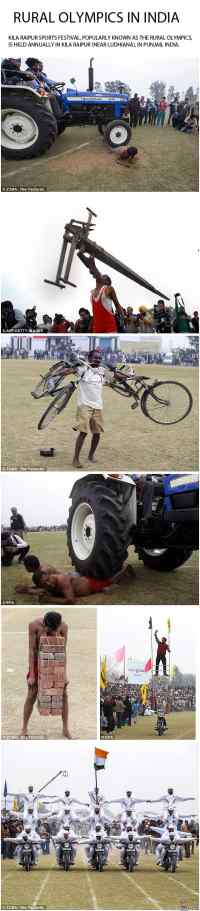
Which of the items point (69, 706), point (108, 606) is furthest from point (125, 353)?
point (69, 706)

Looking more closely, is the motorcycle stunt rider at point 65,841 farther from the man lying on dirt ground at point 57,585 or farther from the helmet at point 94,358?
the helmet at point 94,358

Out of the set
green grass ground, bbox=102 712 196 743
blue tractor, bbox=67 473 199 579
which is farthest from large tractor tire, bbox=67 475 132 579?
green grass ground, bbox=102 712 196 743

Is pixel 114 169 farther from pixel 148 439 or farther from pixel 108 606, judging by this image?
pixel 108 606

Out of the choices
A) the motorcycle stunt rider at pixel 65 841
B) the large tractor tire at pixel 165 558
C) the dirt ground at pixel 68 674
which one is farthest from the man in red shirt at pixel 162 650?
the motorcycle stunt rider at pixel 65 841

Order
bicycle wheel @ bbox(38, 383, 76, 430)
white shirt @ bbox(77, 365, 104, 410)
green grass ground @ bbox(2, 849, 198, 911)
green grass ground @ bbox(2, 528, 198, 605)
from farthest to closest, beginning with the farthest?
1. bicycle wheel @ bbox(38, 383, 76, 430)
2. white shirt @ bbox(77, 365, 104, 410)
3. green grass ground @ bbox(2, 528, 198, 605)
4. green grass ground @ bbox(2, 849, 198, 911)

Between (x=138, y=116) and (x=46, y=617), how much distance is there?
5211 mm

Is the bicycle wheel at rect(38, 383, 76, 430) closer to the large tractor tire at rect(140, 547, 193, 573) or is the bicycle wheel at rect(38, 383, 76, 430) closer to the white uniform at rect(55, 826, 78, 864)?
the large tractor tire at rect(140, 547, 193, 573)

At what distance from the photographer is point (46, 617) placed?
38.1 ft

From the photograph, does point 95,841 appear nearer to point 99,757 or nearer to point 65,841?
point 65,841

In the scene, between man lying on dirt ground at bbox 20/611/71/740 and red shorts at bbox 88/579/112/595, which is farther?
red shorts at bbox 88/579/112/595

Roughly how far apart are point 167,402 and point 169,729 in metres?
3.33

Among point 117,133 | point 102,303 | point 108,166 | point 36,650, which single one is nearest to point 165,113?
point 117,133

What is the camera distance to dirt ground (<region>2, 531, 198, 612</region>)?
11938mm

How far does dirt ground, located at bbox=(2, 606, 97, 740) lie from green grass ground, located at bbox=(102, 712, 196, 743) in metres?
0.33
